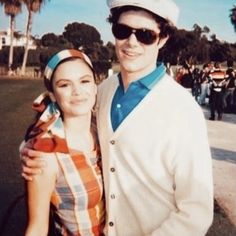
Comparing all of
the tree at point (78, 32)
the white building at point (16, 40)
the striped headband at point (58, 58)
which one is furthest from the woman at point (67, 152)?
the tree at point (78, 32)

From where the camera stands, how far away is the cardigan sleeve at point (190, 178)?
211 centimetres

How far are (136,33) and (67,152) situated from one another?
0.65m

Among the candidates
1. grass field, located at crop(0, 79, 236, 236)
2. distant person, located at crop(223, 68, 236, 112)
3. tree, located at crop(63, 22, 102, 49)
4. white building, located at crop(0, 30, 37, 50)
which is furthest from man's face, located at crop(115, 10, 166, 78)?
A: tree, located at crop(63, 22, 102, 49)

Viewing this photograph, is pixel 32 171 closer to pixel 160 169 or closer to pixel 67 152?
pixel 67 152

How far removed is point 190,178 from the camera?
2121 mm

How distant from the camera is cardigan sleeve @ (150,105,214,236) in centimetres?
211

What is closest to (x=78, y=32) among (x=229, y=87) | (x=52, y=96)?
(x=229, y=87)

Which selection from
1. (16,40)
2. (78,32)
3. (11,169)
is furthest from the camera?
(78,32)

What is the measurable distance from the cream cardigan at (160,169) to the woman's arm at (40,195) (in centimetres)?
27

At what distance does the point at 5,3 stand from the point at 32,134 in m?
52.4

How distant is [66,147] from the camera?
90.0 inches

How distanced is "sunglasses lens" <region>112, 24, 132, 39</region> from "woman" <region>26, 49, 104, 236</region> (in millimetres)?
201

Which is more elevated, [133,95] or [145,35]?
[145,35]

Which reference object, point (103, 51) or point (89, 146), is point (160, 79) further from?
point (103, 51)
